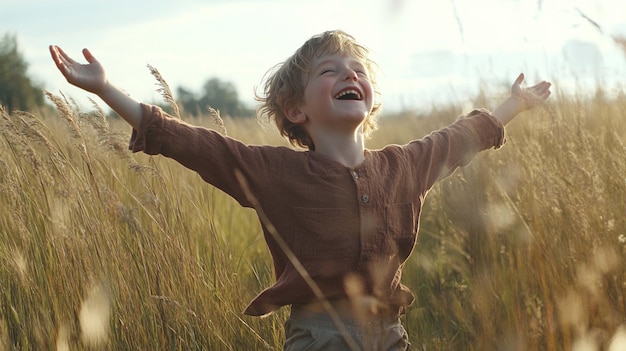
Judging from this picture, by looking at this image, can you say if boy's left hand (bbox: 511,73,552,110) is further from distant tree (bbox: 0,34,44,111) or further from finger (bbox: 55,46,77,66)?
distant tree (bbox: 0,34,44,111)

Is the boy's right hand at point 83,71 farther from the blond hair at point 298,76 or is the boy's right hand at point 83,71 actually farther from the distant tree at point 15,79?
the distant tree at point 15,79

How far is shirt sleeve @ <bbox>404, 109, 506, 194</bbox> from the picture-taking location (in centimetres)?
261

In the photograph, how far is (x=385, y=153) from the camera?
2.54m

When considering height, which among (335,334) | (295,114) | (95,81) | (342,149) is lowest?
(335,334)

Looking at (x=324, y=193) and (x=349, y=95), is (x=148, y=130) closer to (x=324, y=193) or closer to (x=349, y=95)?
(x=324, y=193)

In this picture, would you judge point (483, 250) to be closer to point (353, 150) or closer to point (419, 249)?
point (419, 249)

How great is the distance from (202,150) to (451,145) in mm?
915

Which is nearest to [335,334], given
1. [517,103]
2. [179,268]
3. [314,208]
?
[314,208]

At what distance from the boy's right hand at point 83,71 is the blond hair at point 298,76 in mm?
655

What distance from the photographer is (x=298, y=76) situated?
2.58m

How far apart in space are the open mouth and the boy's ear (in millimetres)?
141

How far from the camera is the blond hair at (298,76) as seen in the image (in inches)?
101

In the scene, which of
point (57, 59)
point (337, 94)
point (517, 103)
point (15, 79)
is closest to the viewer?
point (57, 59)

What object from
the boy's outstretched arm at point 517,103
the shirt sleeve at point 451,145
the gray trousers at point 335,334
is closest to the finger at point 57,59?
the gray trousers at point 335,334
